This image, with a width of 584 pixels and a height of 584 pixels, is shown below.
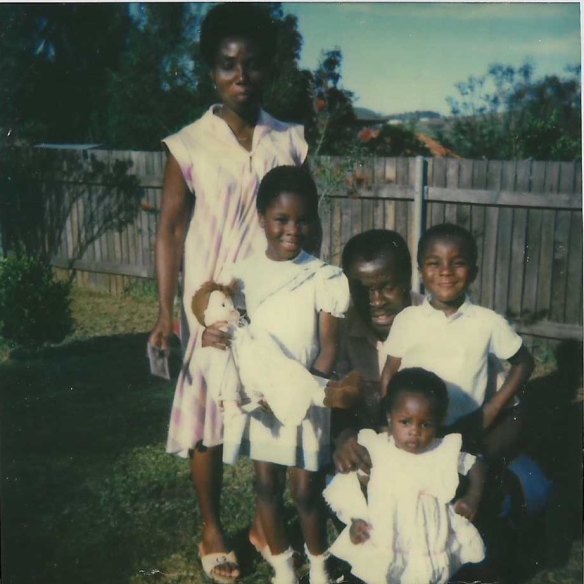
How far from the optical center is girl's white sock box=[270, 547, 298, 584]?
2.20 m

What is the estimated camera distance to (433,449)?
1.95 metres

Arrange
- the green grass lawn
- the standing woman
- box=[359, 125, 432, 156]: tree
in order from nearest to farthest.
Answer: the standing woman < the green grass lawn < box=[359, 125, 432, 156]: tree

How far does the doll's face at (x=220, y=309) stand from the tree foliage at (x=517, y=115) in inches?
65.5

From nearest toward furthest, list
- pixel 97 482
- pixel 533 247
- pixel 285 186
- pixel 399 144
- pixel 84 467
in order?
pixel 285 186
pixel 97 482
pixel 84 467
pixel 533 247
pixel 399 144

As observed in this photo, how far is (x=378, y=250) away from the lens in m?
2.24

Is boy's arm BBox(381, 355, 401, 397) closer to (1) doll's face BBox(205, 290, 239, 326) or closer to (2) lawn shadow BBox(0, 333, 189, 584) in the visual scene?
(1) doll's face BBox(205, 290, 239, 326)

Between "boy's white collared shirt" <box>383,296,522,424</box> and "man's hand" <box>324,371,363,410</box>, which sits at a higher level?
"boy's white collared shirt" <box>383,296,522,424</box>

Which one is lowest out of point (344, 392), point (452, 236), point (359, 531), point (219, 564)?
point (219, 564)

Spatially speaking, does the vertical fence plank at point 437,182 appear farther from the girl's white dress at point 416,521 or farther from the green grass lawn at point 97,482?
the girl's white dress at point 416,521

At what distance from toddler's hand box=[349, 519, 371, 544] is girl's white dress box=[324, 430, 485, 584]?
0.02 metres

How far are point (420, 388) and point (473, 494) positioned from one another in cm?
37

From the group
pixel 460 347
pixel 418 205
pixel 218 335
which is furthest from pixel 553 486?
pixel 418 205

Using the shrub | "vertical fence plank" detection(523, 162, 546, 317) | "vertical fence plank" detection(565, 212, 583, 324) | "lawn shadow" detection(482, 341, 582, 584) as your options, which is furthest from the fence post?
the shrub

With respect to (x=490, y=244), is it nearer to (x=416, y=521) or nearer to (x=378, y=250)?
(x=378, y=250)
